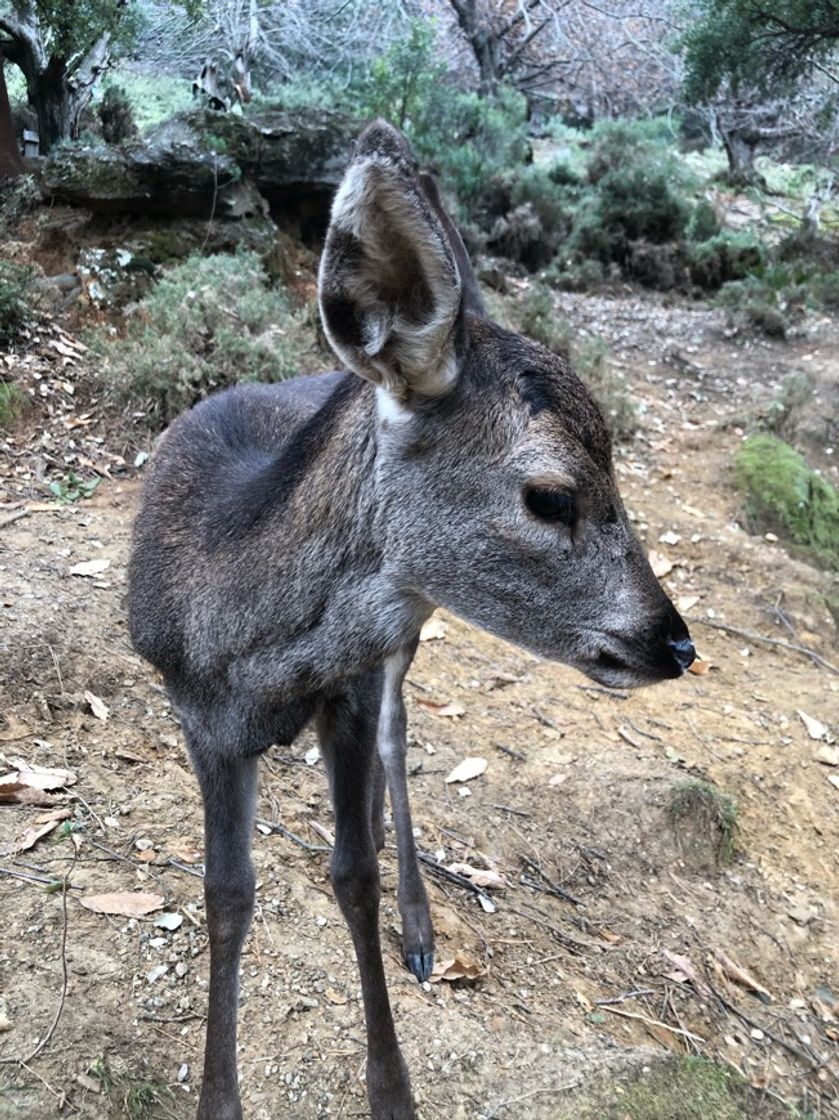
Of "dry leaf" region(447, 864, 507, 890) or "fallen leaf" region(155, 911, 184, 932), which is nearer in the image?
"fallen leaf" region(155, 911, 184, 932)

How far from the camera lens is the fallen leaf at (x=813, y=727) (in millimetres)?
5320

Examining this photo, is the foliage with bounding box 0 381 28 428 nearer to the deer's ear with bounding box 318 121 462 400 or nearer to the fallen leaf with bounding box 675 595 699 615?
the fallen leaf with bounding box 675 595 699 615

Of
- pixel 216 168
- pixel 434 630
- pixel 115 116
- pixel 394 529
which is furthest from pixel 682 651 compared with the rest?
pixel 115 116

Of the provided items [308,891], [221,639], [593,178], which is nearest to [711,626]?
[308,891]

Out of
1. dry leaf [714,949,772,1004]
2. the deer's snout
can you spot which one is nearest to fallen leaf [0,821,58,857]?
the deer's snout

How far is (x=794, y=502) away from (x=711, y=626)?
188 cm

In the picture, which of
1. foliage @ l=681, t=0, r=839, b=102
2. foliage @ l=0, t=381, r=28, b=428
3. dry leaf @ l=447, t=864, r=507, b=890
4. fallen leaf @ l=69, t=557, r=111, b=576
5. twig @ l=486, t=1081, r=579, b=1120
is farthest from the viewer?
foliage @ l=0, t=381, r=28, b=428

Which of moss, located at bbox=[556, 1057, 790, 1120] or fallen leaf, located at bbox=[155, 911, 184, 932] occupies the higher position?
fallen leaf, located at bbox=[155, 911, 184, 932]

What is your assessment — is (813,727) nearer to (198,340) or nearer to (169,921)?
(169,921)

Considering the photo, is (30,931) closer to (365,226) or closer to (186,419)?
(186,419)

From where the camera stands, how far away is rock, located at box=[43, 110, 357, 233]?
24.9 ft

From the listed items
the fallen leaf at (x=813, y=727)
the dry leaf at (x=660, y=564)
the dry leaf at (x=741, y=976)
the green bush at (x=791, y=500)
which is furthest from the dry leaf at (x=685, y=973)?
the green bush at (x=791, y=500)

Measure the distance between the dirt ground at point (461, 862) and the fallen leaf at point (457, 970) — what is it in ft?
0.10

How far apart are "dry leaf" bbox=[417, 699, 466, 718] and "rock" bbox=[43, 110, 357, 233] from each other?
4.97m
